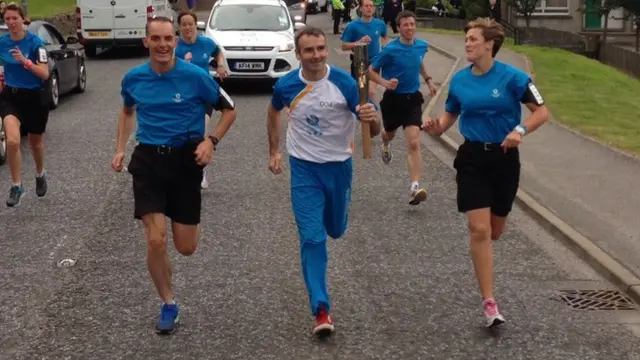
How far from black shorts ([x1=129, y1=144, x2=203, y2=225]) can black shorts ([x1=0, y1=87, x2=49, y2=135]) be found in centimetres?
417

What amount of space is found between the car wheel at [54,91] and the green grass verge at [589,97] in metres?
8.07

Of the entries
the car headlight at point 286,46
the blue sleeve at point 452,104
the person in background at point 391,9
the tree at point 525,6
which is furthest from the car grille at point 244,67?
the tree at point 525,6

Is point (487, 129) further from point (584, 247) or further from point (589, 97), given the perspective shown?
point (589, 97)

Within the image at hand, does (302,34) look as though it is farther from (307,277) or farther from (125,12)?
(125,12)

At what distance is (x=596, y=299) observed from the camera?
23.5 feet

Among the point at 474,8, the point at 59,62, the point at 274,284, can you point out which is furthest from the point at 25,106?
the point at 474,8

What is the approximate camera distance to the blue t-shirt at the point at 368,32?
42.1 feet

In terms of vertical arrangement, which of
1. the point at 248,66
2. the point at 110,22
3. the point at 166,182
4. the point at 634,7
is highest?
the point at 166,182

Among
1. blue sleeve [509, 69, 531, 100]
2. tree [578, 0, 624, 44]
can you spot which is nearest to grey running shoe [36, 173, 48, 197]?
blue sleeve [509, 69, 531, 100]

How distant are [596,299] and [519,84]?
1.74 metres

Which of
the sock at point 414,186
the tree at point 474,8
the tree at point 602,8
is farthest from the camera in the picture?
the tree at point 474,8

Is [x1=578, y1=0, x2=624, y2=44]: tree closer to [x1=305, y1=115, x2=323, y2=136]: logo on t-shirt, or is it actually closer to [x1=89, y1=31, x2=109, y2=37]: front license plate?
[x1=89, y1=31, x2=109, y2=37]: front license plate

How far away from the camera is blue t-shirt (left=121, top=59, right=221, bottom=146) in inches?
244

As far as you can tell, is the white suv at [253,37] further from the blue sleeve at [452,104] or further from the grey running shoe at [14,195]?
the blue sleeve at [452,104]
